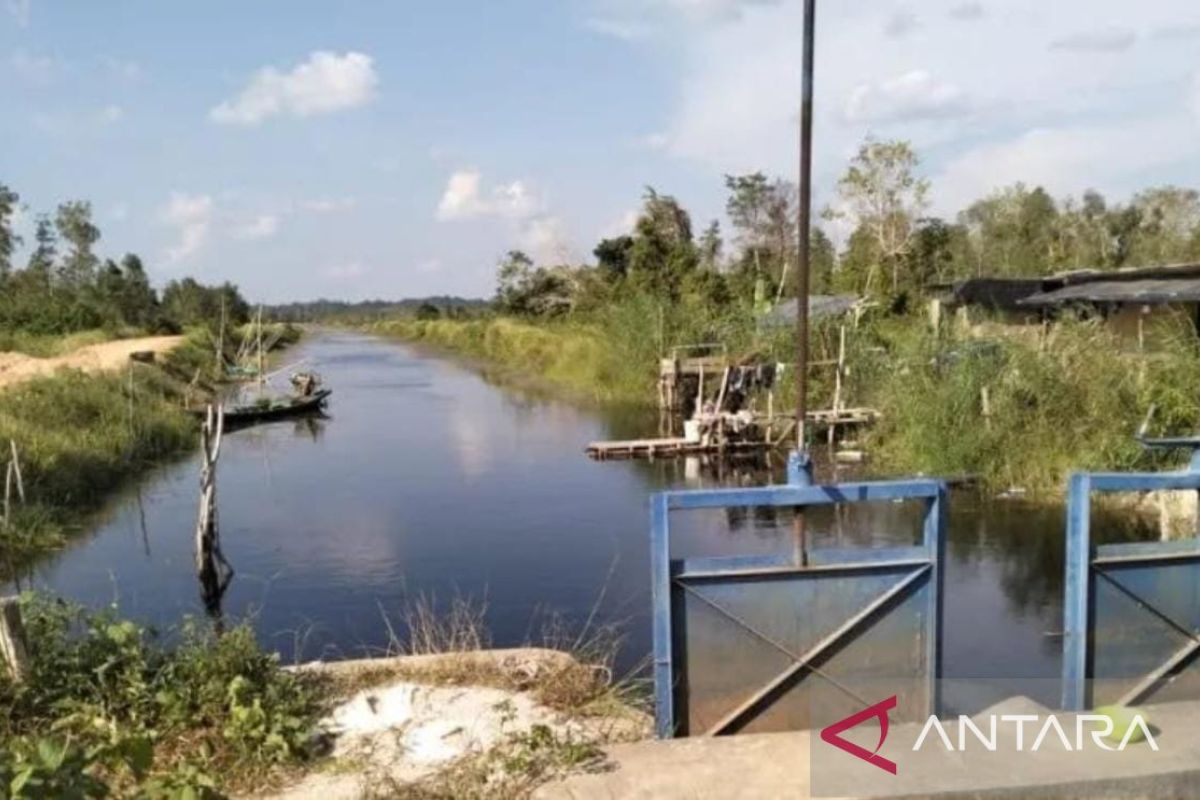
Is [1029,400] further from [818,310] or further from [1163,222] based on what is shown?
[1163,222]

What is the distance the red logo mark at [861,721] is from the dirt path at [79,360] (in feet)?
60.9

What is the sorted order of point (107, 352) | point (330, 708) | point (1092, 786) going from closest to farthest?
point (1092, 786) < point (330, 708) < point (107, 352)

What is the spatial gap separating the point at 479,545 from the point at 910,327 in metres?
10.2

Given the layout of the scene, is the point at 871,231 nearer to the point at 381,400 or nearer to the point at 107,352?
the point at 381,400

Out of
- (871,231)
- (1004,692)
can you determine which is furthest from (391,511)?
(871,231)

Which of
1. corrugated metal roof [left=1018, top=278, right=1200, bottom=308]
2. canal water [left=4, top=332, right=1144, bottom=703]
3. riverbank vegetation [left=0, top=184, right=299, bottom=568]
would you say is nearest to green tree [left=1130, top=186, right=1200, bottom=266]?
corrugated metal roof [left=1018, top=278, right=1200, bottom=308]

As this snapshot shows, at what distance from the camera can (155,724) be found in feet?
13.4

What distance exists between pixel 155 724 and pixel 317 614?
221 inches

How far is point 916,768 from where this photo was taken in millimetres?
3566

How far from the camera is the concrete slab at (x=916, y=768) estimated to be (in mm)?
3420

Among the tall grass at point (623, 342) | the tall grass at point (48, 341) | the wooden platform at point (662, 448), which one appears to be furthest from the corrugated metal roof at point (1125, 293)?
the tall grass at point (48, 341)

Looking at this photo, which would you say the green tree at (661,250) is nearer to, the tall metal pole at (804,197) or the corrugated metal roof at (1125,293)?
the corrugated metal roof at (1125,293)

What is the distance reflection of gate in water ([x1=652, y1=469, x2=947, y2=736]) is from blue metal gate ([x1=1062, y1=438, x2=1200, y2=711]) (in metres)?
0.55

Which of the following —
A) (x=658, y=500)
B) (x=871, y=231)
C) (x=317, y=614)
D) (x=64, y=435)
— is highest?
(x=871, y=231)
